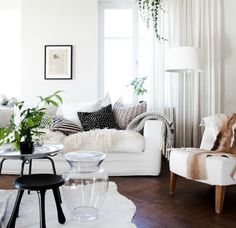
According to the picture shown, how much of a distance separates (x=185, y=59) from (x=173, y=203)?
1797 mm

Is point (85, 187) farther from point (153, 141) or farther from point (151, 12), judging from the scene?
point (151, 12)

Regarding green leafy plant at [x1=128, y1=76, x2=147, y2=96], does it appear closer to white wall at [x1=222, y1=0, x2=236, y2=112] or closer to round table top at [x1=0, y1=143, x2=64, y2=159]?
white wall at [x1=222, y1=0, x2=236, y2=112]

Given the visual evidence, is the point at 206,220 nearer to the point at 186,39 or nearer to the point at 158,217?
the point at 158,217

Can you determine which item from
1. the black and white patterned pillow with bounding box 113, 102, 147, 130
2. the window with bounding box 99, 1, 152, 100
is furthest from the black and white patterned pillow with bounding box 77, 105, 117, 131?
the window with bounding box 99, 1, 152, 100

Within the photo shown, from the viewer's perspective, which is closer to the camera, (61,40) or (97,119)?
(97,119)

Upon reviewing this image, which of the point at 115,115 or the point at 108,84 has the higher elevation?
the point at 108,84

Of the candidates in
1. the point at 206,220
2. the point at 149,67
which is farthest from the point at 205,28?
the point at 206,220

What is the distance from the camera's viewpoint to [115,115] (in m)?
3.87

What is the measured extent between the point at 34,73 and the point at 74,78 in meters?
0.62

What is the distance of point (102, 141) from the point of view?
3.31 metres

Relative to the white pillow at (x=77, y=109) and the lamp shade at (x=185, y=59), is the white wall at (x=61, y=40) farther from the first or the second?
the lamp shade at (x=185, y=59)

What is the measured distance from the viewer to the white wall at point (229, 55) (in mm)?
4297

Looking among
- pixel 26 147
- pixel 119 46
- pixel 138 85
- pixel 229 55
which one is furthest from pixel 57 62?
pixel 26 147

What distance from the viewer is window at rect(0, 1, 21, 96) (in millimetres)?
5469
